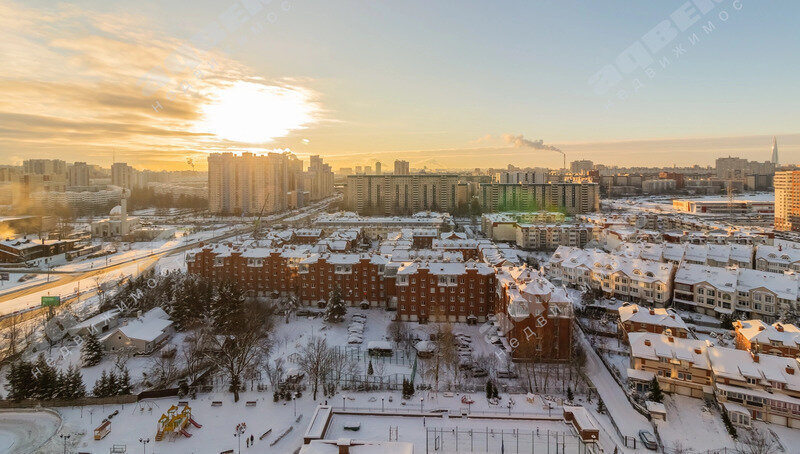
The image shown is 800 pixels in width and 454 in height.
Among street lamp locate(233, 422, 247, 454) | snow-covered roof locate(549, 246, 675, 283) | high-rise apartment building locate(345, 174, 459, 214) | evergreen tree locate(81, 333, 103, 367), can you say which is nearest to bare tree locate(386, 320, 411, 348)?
street lamp locate(233, 422, 247, 454)

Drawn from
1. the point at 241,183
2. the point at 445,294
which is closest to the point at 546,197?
the point at 445,294

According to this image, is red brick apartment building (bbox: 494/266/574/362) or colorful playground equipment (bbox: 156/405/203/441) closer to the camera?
colorful playground equipment (bbox: 156/405/203/441)

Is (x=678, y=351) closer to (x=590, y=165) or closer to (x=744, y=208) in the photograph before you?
(x=744, y=208)

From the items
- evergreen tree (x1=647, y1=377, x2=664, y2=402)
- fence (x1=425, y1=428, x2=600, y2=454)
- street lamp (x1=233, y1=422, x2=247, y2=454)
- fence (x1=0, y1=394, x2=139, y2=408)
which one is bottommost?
street lamp (x1=233, y1=422, x2=247, y2=454)

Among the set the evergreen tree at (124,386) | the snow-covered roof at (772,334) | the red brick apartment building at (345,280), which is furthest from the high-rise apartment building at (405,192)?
the evergreen tree at (124,386)

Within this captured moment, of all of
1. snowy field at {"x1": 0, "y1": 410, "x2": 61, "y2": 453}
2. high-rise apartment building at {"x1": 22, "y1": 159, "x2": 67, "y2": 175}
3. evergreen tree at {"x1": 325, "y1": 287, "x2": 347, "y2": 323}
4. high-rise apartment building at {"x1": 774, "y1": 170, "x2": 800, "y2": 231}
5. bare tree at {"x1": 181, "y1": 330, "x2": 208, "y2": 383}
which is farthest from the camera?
high-rise apartment building at {"x1": 22, "y1": 159, "x2": 67, "y2": 175}

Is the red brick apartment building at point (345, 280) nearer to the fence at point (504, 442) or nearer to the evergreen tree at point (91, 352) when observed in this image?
the evergreen tree at point (91, 352)

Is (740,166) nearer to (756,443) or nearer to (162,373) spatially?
(756,443)

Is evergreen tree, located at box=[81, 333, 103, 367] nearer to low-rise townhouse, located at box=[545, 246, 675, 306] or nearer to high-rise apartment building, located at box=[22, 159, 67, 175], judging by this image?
low-rise townhouse, located at box=[545, 246, 675, 306]
